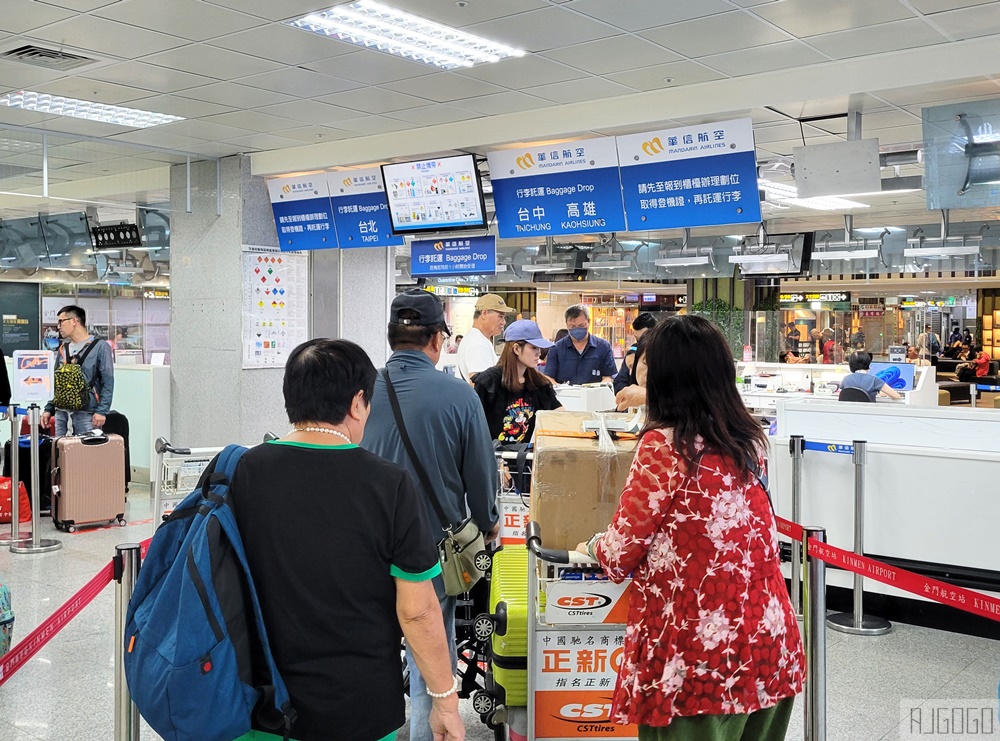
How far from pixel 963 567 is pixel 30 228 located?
35.8ft

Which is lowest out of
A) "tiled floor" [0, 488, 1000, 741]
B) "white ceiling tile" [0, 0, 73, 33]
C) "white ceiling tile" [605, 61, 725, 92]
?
"tiled floor" [0, 488, 1000, 741]

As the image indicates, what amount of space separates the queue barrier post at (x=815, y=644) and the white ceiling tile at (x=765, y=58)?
305 centimetres

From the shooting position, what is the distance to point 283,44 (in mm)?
4961

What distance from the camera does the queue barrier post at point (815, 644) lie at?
9.33 feet

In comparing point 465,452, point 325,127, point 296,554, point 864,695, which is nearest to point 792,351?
point 325,127

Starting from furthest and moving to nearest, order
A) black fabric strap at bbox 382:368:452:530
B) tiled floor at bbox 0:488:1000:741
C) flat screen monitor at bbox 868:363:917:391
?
flat screen monitor at bbox 868:363:917:391, tiled floor at bbox 0:488:1000:741, black fabric strap at bbox 382:368:452:530

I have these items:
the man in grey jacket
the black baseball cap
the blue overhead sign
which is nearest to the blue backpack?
the black baseball cap

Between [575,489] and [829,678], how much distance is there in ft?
7.59

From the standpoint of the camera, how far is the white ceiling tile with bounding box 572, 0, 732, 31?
4.26 meters

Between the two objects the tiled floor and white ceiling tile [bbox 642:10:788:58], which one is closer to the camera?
the tiled floor

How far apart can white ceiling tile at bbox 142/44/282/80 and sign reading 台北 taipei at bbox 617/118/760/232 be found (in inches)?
95.4

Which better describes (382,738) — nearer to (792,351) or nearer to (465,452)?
(465,452)

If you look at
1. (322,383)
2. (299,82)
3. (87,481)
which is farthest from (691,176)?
(87,481)

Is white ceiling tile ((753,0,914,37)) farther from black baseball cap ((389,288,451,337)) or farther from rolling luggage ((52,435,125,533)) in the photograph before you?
rolling luggage ((52,435,125,533))
